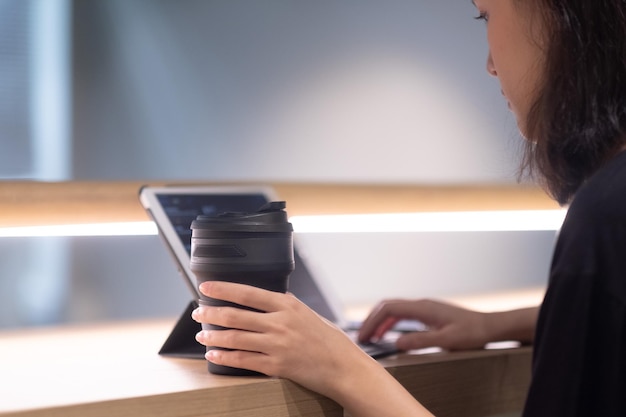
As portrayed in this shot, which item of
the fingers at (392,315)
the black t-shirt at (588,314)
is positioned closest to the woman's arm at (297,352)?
the black t-shirt at (588,314)

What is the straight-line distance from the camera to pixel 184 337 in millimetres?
857

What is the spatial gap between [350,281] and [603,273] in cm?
106

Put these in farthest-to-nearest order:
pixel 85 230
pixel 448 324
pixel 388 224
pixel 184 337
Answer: pixel 388 224 < pixel 85 230 < pixel 448 324 < pixel 184 337

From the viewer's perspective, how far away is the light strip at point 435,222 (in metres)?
1.49

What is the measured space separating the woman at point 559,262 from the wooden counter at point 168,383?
3 cm

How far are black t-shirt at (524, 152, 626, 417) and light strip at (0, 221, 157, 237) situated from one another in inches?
25.5

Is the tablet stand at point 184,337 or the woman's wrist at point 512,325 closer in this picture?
the tablet stand at point 184,337

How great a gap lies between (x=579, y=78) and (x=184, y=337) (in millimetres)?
466

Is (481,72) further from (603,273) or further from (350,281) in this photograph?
(603,273)

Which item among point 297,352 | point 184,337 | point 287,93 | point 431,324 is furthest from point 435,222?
point 297,352

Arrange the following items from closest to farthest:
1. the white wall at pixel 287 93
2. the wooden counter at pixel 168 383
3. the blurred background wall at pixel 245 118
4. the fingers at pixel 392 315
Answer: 1. the wooden counter at pixel 168 383
2. the fingers at pixel 392 315
3. the blurred background wall at pixel 245 118
4. the white wall at pixel 287 93

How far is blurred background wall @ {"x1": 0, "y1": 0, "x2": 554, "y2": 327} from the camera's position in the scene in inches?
49.8

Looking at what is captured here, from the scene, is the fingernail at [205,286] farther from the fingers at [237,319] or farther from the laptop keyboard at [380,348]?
the laptop keyboard at [380,348]

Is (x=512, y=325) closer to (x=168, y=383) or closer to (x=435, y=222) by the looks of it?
(x=168, y=383)
